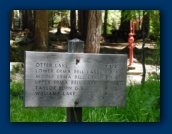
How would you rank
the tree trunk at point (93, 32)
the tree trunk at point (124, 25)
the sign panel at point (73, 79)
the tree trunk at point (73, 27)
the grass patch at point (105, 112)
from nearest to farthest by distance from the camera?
the sign panel at point (73, 79) < the grass patch at point (105, 112) < the tree trunk at point (73, 27) < the tree trunk at point (93, 32) < the tree trunk at point (124, 25)

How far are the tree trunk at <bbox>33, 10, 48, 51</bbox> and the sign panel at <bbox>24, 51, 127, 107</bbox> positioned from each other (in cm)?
78

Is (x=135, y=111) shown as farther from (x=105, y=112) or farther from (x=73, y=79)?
(x=73, y=79)

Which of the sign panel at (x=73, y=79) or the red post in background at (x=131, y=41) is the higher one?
the red post in background at (x=131, y=41)

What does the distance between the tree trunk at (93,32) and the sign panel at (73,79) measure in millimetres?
664

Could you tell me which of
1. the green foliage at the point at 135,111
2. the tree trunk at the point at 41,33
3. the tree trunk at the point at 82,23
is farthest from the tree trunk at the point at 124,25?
the tree trunk at the point at 41,33

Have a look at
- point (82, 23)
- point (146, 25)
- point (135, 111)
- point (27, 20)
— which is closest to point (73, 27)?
point (82, 23)

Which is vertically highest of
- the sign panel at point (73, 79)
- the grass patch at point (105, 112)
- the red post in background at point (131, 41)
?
the red post in background at point (131, 41)

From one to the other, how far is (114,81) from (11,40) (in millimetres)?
1030

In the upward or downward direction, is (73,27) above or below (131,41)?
above

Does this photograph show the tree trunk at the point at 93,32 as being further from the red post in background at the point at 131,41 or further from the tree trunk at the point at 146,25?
the tree trunk at the point at 146,25

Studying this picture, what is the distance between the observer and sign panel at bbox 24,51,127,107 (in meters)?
2.94

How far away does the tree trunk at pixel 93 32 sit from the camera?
3686 millimetres

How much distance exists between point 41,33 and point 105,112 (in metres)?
1.00

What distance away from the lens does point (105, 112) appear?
3467 millimetres
